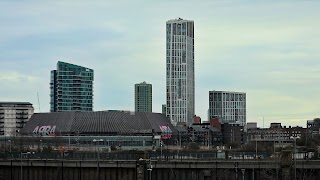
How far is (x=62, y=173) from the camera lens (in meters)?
102

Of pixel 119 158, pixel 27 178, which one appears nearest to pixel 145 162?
pixel 119 158

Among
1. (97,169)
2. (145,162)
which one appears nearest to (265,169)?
(145,162)

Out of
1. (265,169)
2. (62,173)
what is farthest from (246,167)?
(62,173)

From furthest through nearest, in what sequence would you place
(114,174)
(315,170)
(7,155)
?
(7,155) → (114,174) → (315,170)

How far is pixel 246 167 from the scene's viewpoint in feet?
305

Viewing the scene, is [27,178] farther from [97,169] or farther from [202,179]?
[202,179]

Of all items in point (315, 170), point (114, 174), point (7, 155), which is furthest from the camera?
point (7, 155)

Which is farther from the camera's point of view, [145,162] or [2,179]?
[2,179]

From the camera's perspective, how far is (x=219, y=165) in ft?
310

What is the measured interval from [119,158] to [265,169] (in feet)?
84.0

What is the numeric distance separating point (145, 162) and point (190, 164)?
6034 mm

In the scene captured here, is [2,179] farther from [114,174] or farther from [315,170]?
[315,170]

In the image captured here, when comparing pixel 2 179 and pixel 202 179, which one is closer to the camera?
pixel 202 179

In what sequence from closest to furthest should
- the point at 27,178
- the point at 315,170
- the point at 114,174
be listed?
the point at 315,170 → the point at 114,174 → the point at 27,178
